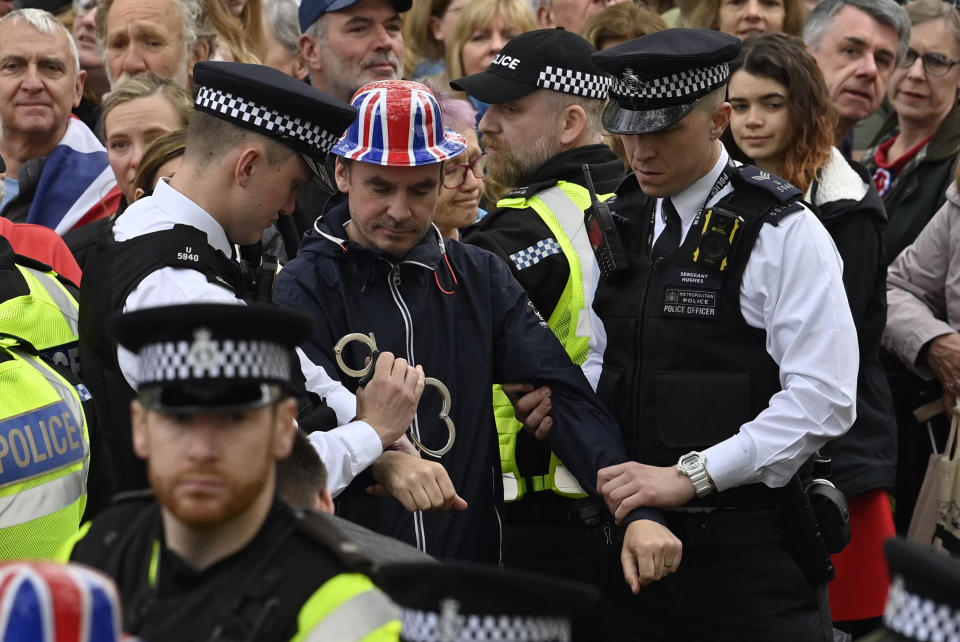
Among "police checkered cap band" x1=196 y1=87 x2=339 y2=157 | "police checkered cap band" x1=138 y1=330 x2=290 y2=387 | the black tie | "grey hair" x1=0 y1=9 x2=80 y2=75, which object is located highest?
"grey hair" x1=0 y1=9 x2=80 y2=75

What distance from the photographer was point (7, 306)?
14.6ft

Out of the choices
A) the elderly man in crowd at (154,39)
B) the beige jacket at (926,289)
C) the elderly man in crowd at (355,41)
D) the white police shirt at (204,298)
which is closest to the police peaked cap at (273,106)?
the white police shirt at (204,298)

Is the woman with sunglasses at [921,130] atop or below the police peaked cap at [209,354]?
below

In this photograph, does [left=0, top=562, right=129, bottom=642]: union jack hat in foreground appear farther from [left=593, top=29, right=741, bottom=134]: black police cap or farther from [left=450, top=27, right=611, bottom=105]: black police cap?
[left=450, top=27, right=611, bottom=105]: black police cap

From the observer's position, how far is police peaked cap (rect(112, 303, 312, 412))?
266cm

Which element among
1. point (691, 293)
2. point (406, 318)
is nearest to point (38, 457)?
point (406, 318)

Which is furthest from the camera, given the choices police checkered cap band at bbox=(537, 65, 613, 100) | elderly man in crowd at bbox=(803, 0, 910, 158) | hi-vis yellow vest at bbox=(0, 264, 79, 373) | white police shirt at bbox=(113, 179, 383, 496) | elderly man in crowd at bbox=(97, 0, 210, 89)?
elderly man in crowd at bbox=(803, 0, 910, 158)

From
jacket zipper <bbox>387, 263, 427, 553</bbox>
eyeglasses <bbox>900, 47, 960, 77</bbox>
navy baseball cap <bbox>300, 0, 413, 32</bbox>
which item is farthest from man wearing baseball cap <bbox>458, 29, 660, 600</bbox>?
eyeglasses <bbox>900, 47, 960, 77</bbox>

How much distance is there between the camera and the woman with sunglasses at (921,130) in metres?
6.59

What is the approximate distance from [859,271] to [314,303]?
7.08 feet

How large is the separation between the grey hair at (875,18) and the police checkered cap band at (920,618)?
Result: 16.6ft

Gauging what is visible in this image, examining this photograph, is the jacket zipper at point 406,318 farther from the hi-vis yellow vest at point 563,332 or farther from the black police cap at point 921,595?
the black police cap at point 921,595

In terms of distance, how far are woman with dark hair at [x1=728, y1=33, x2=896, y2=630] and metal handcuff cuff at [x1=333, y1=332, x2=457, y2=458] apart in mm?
1785

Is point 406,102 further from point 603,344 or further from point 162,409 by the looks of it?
point 162,409
